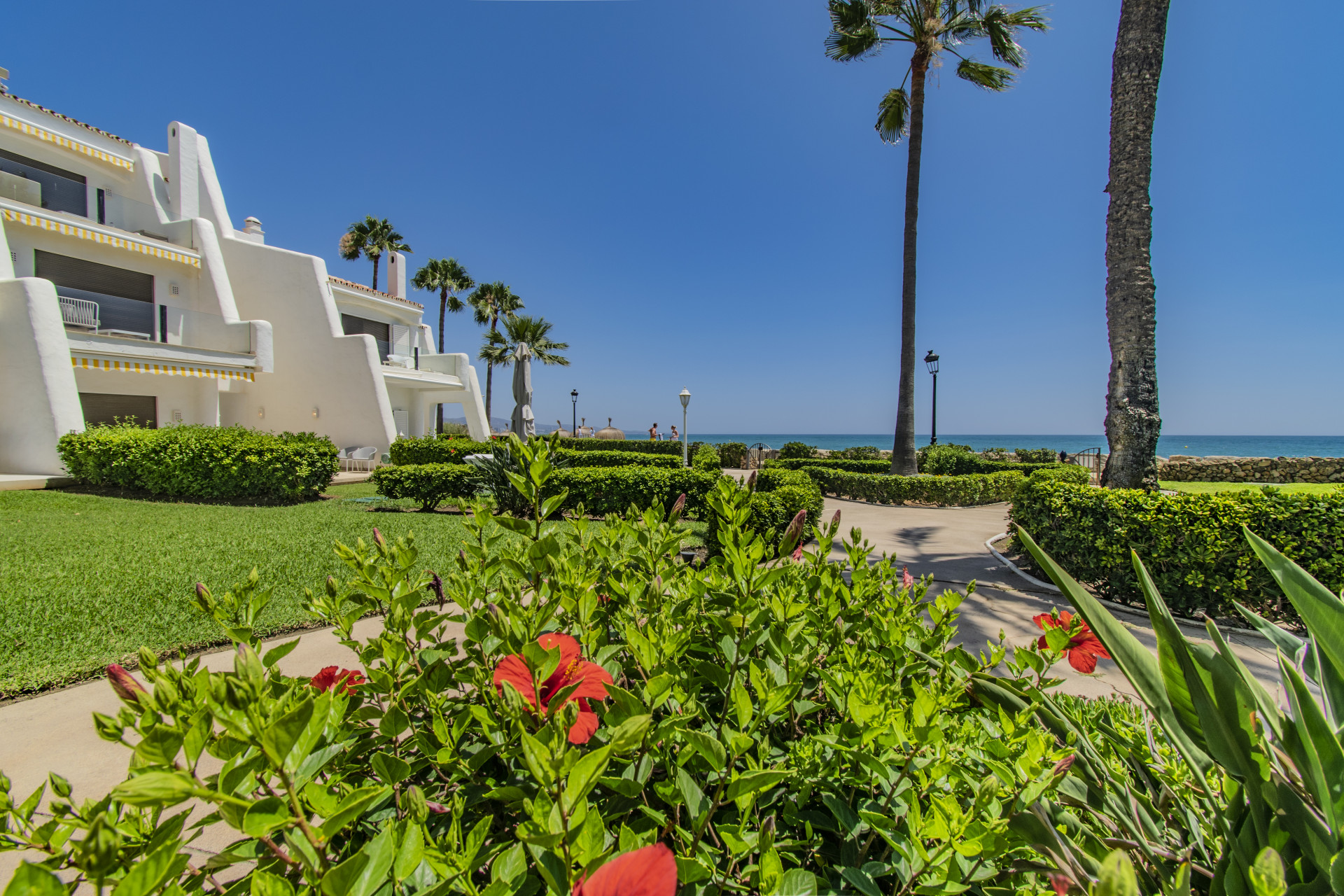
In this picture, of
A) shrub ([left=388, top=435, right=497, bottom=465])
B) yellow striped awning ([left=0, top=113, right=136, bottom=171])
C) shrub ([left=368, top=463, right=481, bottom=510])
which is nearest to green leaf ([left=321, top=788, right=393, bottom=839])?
shrub ([left=368, top=463, right=481, bottom=510])

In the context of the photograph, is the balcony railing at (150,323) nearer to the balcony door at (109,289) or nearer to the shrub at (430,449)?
the balcony door at (109,289)

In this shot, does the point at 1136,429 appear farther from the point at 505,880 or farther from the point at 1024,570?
the point at 505,880

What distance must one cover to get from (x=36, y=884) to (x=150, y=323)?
19.9 metres

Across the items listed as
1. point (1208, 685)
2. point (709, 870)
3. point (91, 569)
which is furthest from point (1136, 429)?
point (91, 569)

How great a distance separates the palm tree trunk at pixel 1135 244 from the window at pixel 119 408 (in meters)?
20.3

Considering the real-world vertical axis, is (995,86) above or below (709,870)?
above

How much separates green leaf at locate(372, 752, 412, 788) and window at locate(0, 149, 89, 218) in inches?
837

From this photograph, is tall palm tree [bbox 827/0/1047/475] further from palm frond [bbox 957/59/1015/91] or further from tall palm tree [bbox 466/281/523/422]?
tall palm tree [bbox 466/281/523/422]

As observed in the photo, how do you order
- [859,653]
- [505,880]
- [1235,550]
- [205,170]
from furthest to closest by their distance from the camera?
[205,170] < [1235,550] < [859,653] < [505,880]

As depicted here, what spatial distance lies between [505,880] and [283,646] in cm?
64

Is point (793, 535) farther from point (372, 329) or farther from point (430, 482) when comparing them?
point (372, 329)

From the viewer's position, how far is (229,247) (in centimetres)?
1697

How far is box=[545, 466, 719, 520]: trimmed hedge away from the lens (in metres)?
9.12

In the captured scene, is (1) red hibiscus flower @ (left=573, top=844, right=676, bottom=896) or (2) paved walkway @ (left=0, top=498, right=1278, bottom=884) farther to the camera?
(2) paved walkway @ (left=0, top=498, right=1278, bottom=884)
